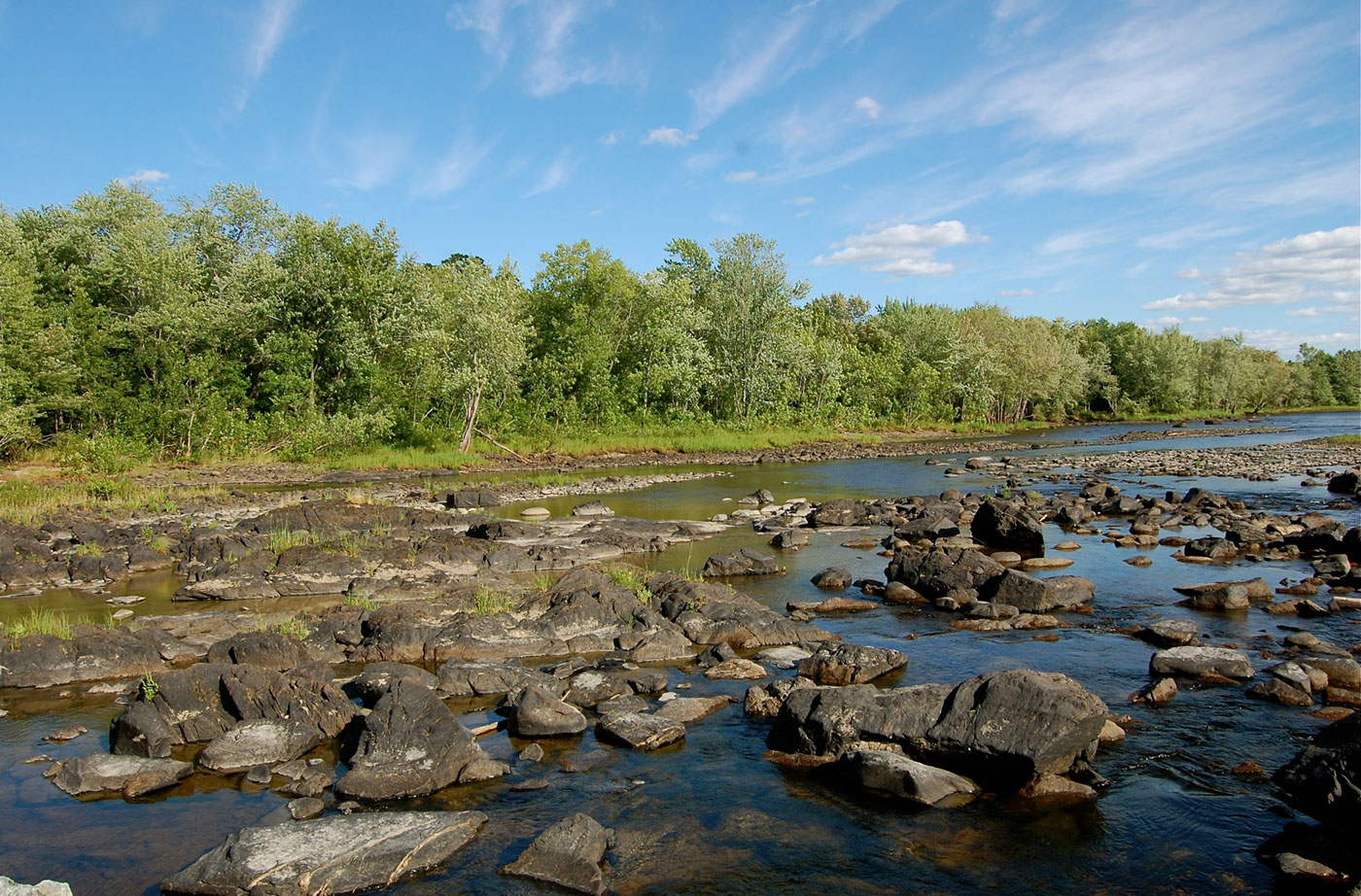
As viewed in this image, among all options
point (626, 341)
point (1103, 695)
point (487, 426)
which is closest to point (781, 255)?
point (626, 341)

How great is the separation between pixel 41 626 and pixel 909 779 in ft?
45.6

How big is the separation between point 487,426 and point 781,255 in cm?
2829

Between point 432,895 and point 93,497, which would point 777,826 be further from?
point 93,497

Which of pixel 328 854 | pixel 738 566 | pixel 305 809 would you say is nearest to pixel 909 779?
pixel 328 854

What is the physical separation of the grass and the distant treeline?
22.5 metres

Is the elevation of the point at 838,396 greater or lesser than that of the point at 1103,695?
greater

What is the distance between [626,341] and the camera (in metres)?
62.5

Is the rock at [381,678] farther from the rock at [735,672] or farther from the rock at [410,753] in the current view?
the rock at [735,672]

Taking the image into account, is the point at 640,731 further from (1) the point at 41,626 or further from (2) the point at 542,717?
(1) the point at 41,626

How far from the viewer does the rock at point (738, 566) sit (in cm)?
1952

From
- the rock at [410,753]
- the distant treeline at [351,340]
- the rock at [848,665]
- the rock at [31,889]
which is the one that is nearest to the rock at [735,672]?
the rock at [848,665]

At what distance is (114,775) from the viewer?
907 cm

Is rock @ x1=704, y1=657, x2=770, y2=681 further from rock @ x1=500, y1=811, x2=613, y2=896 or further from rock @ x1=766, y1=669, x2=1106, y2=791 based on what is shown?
rock @ x1=500, y1=811, x2=613, y2=896

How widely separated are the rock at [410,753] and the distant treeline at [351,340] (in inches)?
1261
